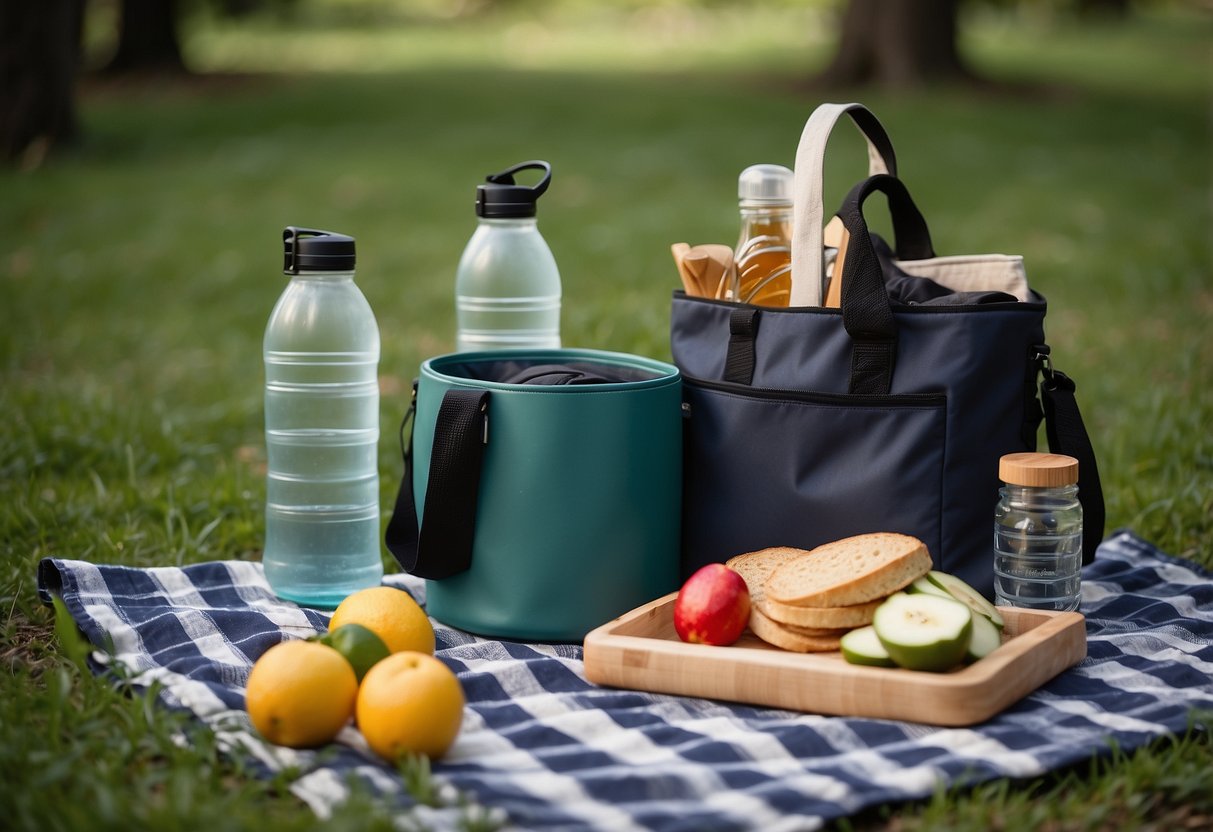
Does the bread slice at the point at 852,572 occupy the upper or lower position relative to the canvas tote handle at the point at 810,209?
lower

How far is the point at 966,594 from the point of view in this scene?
2.72 metres

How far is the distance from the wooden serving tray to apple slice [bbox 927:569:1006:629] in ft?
0.21

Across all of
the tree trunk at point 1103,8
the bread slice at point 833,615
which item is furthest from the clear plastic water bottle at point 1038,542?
the tree trunk at point 1103,8

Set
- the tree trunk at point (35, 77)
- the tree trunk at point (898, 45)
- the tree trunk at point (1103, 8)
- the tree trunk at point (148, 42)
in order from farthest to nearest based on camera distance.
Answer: the tree trunk at point (1103, 8) < the tree trunk at point (148, 42) < the tree trunk at point (898, 45) < the tree trunk at point (35, 77)

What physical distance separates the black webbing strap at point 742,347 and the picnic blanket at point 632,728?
766 millimetres

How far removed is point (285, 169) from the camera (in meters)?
10.1

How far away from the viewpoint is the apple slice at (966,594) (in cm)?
269

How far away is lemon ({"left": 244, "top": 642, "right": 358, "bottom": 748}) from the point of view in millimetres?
2326

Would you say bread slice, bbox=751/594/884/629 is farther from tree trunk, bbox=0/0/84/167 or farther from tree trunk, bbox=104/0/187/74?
tree trunk, bbox=104/0/187/74

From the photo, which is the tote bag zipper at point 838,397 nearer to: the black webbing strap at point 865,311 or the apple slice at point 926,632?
the black webbing strap at point 865,311

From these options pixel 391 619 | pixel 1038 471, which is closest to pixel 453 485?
pixel 391 619

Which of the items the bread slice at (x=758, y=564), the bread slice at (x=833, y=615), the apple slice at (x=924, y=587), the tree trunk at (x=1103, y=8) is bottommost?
the bread slice at (x=833, y=615)

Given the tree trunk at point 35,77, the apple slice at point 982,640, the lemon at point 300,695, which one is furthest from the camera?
the tree trunk at point 35,77

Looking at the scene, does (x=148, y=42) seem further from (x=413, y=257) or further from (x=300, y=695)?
(x=300, y=695)
